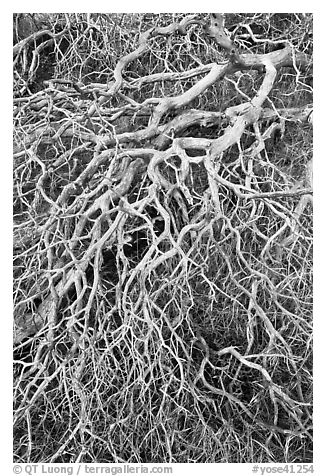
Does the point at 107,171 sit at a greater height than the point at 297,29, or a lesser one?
lesser

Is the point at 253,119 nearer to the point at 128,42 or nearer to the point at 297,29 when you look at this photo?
the point at 297,29

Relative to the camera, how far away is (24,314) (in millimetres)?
1922

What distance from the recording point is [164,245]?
196 centimetres

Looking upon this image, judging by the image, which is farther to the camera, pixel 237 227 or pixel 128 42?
pixel 128 42

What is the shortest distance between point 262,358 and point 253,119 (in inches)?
28.2

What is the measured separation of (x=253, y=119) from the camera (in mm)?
1916

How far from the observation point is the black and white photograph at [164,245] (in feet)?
5.98

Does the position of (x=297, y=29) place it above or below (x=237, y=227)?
above

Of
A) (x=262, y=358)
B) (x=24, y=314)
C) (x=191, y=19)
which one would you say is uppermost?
(x=191, y=19)

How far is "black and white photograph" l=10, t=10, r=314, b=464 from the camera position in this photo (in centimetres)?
182

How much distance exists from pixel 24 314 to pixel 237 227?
0.69 m

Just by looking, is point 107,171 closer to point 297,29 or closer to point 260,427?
point 297,29
